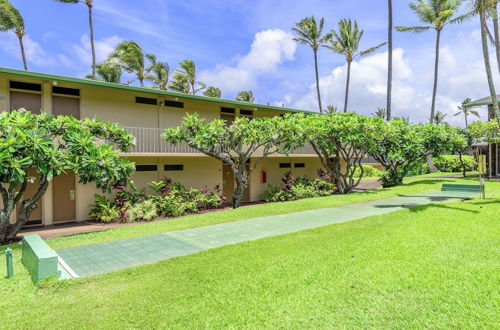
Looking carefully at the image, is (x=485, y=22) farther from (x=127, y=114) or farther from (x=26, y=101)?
(x=26, y=101)

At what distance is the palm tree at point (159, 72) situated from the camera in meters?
35.1

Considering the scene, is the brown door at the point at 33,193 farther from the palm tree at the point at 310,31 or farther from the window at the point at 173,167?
the palm tree at the point at 310,31

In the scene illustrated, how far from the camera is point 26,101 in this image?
468 inches

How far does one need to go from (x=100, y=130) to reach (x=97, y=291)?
6.26 meters

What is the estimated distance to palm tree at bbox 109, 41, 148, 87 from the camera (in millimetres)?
31188

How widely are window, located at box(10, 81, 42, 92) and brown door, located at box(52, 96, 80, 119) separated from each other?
23.3 inches

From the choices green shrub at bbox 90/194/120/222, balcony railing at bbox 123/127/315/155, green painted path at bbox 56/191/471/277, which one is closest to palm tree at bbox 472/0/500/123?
green painted path at bbox 56/191/471/277

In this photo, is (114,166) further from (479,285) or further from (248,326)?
(479,285)

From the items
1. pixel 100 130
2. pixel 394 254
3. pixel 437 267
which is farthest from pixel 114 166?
pixel 437 267

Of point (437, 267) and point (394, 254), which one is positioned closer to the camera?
point (437, 267)

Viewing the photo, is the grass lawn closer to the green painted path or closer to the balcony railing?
the green painted path

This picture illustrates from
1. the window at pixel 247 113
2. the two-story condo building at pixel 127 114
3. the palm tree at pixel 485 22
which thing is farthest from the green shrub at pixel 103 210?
the palm tree at pixel 485 22

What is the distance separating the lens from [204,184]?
650 inches

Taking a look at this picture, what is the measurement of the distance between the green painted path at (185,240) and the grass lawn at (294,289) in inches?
26.5
